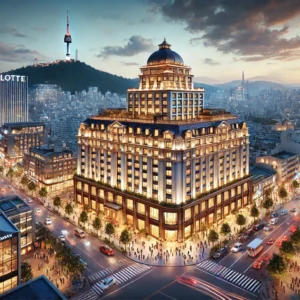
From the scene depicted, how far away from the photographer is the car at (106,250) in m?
57.1

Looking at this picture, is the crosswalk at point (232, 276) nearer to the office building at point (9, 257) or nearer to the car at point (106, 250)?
the car at point (106, 250)

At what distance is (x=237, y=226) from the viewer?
7156cm

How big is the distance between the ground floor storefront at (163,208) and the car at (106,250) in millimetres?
11713

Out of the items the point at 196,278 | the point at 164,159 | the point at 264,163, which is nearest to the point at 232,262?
the point at 196,278

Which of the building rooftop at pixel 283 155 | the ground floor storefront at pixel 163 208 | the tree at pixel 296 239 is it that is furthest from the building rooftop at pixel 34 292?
the building rooftop at pixel 283 155

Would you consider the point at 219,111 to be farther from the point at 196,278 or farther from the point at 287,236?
the point at 196,278

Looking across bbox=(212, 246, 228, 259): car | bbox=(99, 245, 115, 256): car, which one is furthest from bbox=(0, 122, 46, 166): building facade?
bbox=(212, 246, 228, 259): car

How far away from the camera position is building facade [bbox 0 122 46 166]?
133625 mm

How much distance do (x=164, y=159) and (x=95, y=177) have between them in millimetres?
25113

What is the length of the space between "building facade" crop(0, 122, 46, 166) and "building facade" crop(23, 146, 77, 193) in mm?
33485

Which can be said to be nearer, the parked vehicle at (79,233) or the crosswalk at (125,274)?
the crosswalk at (125,274)

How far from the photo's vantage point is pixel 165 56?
283ft

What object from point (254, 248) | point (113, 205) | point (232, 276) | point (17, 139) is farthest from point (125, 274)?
point (17, 139)

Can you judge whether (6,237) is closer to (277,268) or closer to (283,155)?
(277,268)
